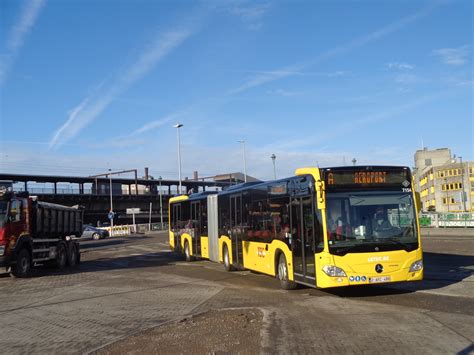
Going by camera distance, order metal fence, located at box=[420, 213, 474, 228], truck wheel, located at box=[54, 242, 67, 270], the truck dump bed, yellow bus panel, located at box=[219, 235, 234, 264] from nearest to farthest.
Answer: yellow bus panel, located at box=[219, 235, 234, 264], the truck dump bed, truck wheel, located at box=[54, 242, 67, 270], metal fence, located at box=[420, 213, 474, 228]

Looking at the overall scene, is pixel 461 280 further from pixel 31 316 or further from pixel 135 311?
pixel 31 316

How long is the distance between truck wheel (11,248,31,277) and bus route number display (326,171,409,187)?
41.6ft

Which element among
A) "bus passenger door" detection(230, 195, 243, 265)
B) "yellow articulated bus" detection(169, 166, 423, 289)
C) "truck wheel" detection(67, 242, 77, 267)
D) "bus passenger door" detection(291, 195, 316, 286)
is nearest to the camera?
"yellow articulated bus" detection(169, 166, 423, 289)

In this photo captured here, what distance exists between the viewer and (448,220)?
43094 millimetres

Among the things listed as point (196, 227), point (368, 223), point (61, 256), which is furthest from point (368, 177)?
point (61, 256)

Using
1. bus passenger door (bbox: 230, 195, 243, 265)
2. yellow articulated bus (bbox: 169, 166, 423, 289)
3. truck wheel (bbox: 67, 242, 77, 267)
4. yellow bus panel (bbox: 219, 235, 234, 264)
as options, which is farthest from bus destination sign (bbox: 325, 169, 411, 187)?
truck wheel (bbox: 67, 242, 77, 267)

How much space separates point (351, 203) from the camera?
11312mm

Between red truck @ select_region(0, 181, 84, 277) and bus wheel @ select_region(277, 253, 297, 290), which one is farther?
red truck @ select_region(0, 181, 84, 277)

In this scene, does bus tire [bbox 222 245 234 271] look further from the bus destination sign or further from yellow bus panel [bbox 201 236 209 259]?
the bus destination sign

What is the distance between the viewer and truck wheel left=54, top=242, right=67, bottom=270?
22473 mm

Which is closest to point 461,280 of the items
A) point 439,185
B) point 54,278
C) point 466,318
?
point 466,318

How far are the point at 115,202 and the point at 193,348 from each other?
92.0m

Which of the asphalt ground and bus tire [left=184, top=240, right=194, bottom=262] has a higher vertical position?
→ bus tire [left=184, top=240, right=194, bottom=262]

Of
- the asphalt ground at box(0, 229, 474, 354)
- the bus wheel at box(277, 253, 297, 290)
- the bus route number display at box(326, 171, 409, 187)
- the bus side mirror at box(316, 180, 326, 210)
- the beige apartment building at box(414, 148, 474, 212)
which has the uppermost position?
the beige apartment building at box(414, 148, 474, 212)
